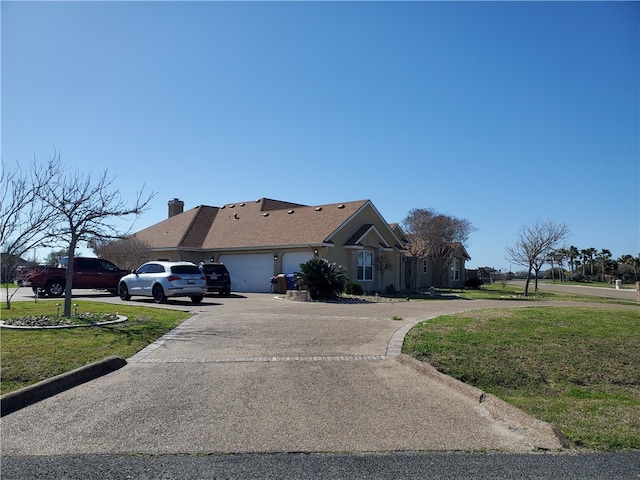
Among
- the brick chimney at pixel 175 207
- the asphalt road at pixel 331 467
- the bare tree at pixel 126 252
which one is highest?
the brick chimney at pixel 175 207

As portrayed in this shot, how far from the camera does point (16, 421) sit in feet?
20.1

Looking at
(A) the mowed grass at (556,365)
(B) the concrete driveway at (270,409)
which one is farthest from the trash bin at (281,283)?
(B) the concrete driveway at (270,409)

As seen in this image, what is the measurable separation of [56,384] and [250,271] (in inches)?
924

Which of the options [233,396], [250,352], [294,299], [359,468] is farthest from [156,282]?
[359,468]

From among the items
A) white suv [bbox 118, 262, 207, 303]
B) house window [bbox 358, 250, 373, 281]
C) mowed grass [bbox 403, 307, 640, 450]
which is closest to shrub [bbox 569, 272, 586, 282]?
house window [bbox 358, 250, 373, 281]

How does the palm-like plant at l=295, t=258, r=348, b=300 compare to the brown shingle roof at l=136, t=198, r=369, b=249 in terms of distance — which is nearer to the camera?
the palm-like plant at l=295, t=258, r=348, b=300

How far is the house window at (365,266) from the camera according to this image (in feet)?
96.1

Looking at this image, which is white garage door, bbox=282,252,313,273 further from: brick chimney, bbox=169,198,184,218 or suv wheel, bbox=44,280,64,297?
brick chimney, bbox=169,198,184,218

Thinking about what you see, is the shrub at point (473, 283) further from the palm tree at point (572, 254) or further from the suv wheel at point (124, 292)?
the palm tree at point (572, 254)

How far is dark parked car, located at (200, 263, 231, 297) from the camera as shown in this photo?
83.0 feet

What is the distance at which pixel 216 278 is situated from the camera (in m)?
25.4

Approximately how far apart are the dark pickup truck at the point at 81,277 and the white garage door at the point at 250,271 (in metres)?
7.89

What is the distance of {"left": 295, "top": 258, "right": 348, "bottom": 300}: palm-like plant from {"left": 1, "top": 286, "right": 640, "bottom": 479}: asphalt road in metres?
12.1

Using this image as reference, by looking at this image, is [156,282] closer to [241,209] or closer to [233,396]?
[233,396]
